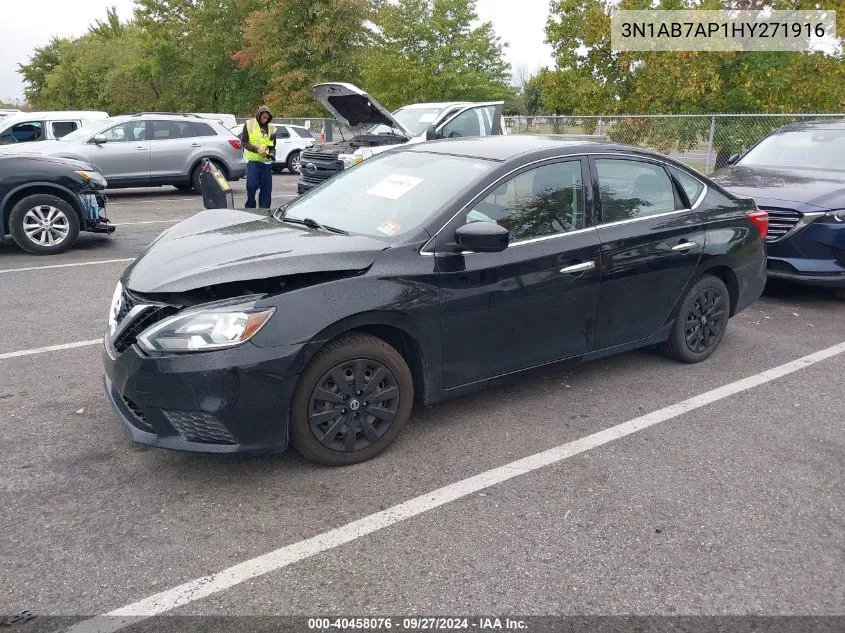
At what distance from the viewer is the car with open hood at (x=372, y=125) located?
39.2ft

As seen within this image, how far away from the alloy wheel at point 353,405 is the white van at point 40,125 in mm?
15369

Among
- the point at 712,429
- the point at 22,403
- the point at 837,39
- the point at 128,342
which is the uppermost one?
the point at 837,39

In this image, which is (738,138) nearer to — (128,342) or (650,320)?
(650,320)

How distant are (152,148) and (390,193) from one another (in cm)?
1180

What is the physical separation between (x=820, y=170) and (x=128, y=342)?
7.37 metres

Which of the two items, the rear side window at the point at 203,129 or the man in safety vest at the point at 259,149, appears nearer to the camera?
the man in safety vest at the point at 259,149

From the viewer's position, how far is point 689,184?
5145mm

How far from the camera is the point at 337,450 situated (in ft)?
11.8

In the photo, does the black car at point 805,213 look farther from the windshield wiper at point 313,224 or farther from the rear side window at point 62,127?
the rear side window at point 62,127

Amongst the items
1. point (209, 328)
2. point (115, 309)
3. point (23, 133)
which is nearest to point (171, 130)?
point (23, 133)

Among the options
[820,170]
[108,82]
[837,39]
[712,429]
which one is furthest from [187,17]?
[712,429]

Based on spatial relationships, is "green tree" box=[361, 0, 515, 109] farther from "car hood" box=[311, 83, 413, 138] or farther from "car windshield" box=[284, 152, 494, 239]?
"car windshield" box=[284, 152, 494, 239]

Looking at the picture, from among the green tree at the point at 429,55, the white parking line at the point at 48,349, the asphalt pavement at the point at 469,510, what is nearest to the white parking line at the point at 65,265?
the white parking line at the point at 48,349

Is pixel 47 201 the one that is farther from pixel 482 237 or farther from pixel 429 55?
pixel 429 55
